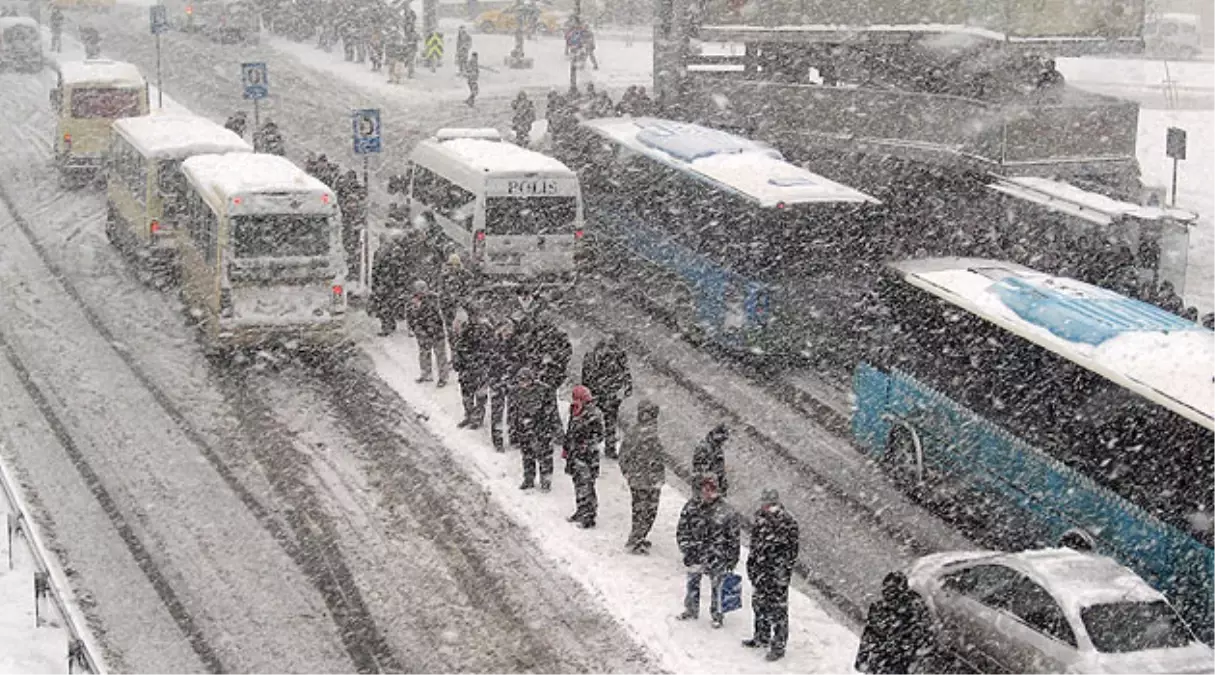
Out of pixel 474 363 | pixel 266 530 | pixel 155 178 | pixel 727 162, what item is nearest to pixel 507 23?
pixel 155 178

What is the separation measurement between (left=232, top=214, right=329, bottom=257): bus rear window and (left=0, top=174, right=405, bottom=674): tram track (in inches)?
80.0

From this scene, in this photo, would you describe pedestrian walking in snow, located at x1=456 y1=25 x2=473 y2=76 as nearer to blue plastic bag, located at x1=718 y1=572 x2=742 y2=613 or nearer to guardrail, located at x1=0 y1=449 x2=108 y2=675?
guardrail, located at x1=0 y1=449 x2=108 y2=675

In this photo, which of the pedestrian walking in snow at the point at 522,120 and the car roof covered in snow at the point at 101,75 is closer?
the car roof covered in snow at the point at 101,75

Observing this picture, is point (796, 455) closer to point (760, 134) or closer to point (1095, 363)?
point (1095, 363)

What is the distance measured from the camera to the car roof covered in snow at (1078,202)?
22.4m

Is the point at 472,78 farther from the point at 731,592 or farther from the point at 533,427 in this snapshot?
the point at 731,592

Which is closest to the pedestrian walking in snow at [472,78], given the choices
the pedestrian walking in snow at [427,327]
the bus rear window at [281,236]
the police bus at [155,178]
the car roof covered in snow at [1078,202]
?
the police bus at [155,178]

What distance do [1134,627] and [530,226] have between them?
13.6 m

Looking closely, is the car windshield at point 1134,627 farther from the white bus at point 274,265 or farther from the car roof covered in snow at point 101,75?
the car roof covered in snow at point 101,75

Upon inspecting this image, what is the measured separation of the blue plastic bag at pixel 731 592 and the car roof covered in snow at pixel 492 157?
36.0 feet

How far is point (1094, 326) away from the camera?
15484mm

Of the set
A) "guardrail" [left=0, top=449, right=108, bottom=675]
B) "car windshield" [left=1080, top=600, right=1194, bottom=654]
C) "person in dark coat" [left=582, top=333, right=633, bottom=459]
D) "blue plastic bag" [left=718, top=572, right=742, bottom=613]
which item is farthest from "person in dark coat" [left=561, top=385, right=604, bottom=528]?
"car windshield" [left=1080, top=600, right=1194, bottom=654]

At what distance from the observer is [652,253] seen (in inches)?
985

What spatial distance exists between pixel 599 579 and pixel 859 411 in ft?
15.9
